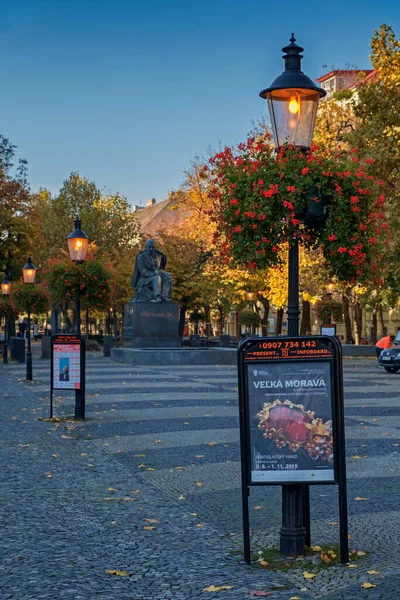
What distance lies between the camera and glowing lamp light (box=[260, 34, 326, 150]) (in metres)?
7.39

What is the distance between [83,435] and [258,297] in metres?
46.9

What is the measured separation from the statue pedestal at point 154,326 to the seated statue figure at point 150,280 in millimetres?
483

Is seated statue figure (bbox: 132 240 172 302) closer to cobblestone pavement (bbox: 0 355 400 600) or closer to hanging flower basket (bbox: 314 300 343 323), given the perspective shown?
hanging flower basket (bbox: 314 300 343 323)

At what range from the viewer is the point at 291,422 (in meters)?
6.45

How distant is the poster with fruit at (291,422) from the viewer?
6414 millimetres

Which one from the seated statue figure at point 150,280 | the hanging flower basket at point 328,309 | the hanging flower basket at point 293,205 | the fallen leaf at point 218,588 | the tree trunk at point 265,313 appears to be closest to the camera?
the fallen leaf at point 218,588

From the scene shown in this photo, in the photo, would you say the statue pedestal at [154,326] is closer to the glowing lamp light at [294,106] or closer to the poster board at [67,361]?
the poster board at [67,361]

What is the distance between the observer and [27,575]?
620 cm

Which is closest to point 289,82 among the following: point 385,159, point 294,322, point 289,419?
point 294,322

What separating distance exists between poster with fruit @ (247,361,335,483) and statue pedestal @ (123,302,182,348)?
104 ft

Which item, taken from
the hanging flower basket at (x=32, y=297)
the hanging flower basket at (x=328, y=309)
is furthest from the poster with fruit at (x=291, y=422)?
the hanging flower basket at (x=328, y=309)

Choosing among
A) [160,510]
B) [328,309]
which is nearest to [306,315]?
[328,309]

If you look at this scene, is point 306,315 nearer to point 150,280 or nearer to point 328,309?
point 328,309

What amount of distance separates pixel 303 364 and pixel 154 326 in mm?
32136
